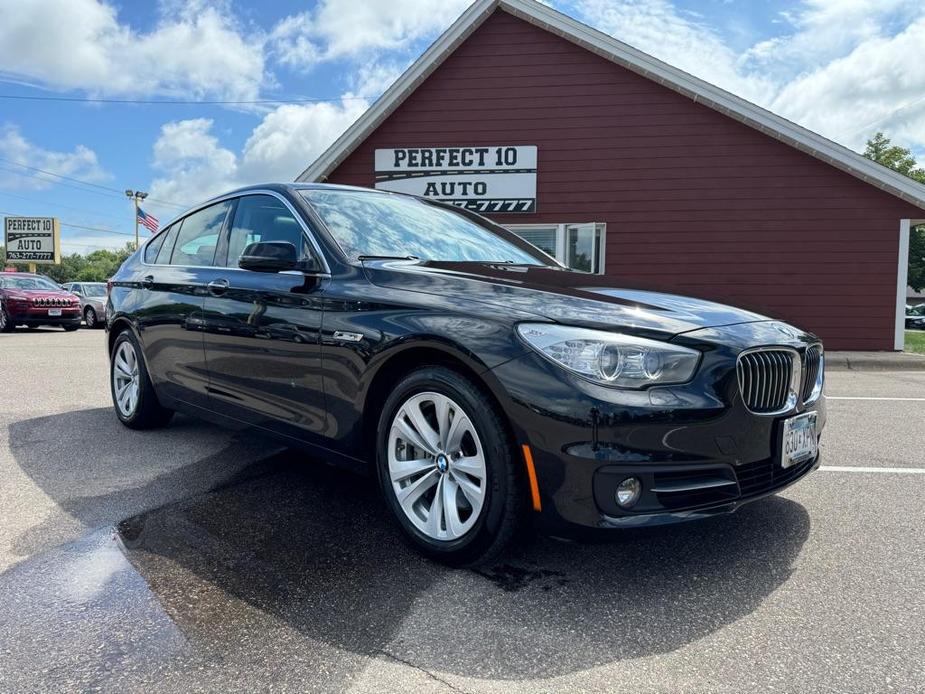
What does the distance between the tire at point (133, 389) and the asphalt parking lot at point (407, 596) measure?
948 millimetres

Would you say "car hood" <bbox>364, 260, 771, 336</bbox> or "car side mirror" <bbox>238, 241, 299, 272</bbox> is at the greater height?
"car side mirror" <bbox>238, 241, 299, 272</bbox>

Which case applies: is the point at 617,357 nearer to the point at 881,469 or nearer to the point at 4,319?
the point at 881,469

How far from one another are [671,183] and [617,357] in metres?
10.1

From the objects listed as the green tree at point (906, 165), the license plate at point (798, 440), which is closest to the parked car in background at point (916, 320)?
the green tree at point (906, 165)

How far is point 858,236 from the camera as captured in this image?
11164mm

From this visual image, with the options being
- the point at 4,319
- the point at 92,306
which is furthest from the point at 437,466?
the point at 92,306

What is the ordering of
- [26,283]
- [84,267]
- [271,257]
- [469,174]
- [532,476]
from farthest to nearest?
[84,267]
[26,283]
[469,174]
[271,257]
[532,476]

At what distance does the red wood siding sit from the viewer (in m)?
11.2

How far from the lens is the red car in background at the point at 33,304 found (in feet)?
55.2

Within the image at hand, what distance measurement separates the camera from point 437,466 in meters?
2.70

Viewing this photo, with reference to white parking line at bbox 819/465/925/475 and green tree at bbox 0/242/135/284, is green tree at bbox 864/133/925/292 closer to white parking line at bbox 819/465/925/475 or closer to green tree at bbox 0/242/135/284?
white parking line at bbox 819/465/925/475

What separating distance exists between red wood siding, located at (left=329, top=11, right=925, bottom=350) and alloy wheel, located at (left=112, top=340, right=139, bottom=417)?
817 centimetres

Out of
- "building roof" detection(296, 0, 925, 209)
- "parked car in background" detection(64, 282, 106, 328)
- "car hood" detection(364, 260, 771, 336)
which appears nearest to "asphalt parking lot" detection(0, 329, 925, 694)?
"car hood" detection(364, 260, 771, 336)

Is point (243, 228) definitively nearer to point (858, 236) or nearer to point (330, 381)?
point (330, 381)
